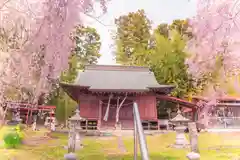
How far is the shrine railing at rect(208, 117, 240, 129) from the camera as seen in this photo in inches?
707

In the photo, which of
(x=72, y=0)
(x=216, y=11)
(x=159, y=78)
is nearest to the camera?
(x=72, y=0)

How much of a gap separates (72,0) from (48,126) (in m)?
16.8

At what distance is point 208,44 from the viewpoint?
5.29m

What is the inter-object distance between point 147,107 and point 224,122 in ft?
18.8

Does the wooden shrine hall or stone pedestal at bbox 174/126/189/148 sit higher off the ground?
the wooden shrine hall

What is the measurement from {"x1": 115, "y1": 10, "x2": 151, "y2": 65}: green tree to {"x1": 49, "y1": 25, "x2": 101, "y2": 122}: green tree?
3.17 m

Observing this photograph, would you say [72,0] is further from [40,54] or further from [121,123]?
[121,123]

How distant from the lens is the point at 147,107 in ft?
61.9

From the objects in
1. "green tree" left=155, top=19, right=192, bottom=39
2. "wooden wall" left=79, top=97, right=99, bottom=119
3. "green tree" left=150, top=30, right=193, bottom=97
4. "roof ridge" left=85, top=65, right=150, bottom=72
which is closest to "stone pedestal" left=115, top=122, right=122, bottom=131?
"wooden wall" left=79, top=97, right=99, bottom=119

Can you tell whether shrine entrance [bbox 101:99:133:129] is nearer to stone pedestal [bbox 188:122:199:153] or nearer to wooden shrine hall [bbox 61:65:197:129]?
wooden shrine hall [bbox 61:65:197:129]

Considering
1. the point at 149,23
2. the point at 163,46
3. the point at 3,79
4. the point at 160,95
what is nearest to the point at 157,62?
the point at 163,46

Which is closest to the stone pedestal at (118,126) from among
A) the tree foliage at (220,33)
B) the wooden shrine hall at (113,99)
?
the wooden shrine hall at (113,99)

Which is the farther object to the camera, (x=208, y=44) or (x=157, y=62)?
(x=157, y=62)

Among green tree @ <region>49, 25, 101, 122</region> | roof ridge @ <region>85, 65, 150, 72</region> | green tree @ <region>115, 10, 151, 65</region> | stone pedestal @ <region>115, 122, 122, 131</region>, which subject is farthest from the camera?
green tree @ <region>115, 10, 151, 65</region>
